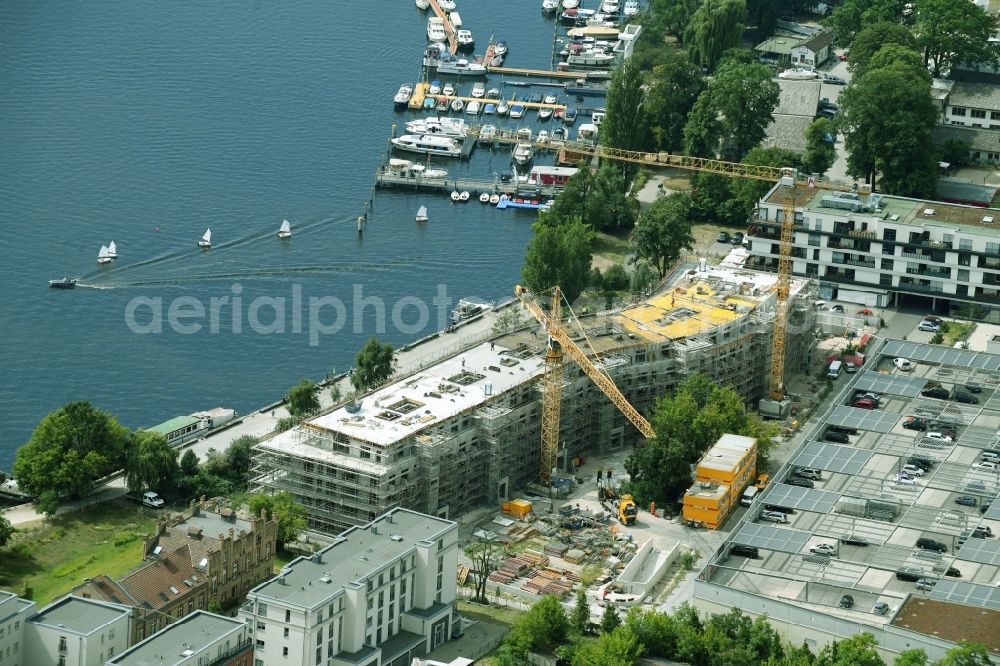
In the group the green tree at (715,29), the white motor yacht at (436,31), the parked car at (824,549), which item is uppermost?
the green tree at (715,29)

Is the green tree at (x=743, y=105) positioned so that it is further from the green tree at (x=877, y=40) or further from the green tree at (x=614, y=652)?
the green tree at (x=614, y=652)

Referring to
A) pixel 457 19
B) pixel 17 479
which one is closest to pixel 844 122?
pixel 457 19

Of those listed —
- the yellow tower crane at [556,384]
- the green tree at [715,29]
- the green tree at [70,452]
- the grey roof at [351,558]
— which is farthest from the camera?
the green tree at [715,29]

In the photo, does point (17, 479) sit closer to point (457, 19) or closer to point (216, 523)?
point (216, 523)

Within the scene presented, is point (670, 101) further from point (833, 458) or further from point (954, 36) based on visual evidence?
point (833, 458)

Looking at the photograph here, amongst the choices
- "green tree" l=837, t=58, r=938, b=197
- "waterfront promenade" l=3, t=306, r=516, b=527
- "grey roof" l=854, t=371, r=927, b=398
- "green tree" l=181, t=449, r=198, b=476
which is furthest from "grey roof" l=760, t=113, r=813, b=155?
"green tree" l=181, t=449, r=198, b=476

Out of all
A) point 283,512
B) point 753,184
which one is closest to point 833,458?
point 283,512

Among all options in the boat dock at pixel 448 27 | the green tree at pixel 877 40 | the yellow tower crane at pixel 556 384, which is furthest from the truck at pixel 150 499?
the boat dock at pixel 448 27
